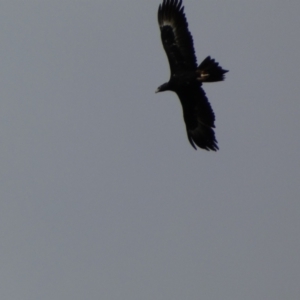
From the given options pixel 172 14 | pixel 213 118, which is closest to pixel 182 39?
pixel 172 14

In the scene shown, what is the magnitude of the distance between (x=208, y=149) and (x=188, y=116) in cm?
113

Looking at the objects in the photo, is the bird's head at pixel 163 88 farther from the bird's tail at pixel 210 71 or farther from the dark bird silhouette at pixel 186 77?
the bird's tail at pixel 210 71

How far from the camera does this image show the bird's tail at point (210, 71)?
22.1 meters

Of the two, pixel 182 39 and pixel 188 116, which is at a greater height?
pixel 182 39

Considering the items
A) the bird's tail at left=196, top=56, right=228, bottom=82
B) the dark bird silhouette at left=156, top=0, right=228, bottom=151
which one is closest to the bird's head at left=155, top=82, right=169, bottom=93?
the dark bird silhouette at left=156, top=0, right=228, bottom=151

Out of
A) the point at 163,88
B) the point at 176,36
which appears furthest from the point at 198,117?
the point at 176,36

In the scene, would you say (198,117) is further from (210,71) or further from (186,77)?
(210,71)

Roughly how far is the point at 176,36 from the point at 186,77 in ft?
4.48

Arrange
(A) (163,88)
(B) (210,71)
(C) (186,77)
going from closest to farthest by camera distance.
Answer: (B) (210,71), (C) (186,77), (A) (163,88)

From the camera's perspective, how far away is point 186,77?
76.6 feet

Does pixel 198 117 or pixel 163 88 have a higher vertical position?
pixel 163 88

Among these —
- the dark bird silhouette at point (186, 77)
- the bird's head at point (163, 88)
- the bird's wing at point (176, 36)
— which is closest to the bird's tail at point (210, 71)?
the dark bird silhouette at point (186, 77)

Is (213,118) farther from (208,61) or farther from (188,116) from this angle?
(208,61)

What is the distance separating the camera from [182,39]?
2383 cm
